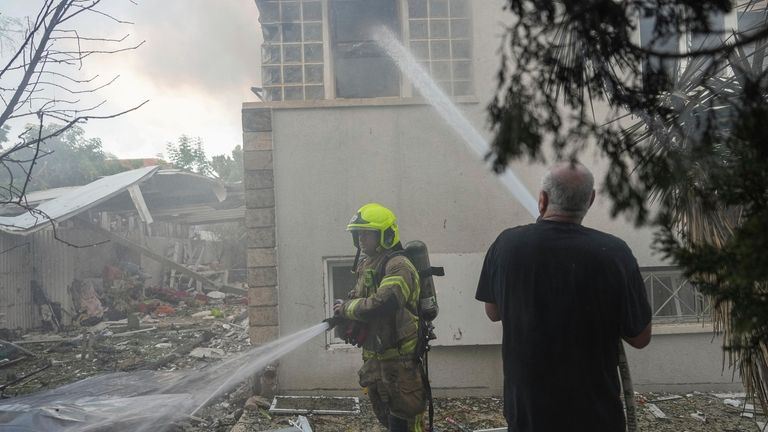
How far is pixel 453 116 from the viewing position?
18.4ft

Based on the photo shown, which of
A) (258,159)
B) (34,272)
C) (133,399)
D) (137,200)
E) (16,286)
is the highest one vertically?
(258,159)

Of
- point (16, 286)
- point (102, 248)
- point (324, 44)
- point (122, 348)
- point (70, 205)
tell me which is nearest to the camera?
point (324, 44)

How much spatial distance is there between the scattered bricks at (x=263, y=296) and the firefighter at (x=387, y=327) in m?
2.00

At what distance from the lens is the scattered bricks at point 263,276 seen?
540 cm

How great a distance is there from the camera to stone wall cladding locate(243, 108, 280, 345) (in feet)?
17.7

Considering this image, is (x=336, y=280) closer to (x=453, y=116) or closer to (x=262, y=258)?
(x=262, y=258)

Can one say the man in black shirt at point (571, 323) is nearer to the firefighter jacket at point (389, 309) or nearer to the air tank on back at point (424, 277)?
the firefighter jacket at point (389, 309)

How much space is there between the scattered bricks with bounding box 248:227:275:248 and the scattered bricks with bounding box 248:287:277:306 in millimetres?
479

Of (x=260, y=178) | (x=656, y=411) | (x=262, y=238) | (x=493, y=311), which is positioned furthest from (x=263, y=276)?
(x=656, y=411)

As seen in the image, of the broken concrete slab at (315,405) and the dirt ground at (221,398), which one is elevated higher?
the broken concrete slab at (315,405)

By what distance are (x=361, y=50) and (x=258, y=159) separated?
192cm

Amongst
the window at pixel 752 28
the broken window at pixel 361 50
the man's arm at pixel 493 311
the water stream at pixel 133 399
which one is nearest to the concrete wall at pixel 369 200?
the water stream at pixel 133 399

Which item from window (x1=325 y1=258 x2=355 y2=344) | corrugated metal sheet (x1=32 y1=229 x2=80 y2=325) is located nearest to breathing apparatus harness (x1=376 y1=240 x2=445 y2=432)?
window (x1=325 y1=258 x2=355 y2=344)

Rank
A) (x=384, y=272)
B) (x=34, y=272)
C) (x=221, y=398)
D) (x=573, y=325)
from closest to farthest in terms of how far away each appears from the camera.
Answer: (x=573, y=325) → (x=384, y=272) → (x=221, y=398) → (x=34, y=272)
